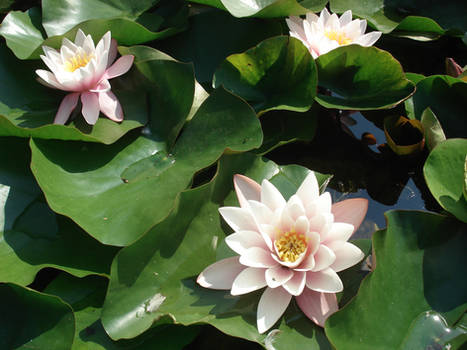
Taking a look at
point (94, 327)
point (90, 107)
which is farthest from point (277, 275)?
point (90, 107)

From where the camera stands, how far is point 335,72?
1705 millimetres

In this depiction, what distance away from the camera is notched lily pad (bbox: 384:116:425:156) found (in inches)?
65.9

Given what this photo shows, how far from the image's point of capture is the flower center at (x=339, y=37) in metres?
1.77

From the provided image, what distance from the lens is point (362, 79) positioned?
5.49 ft

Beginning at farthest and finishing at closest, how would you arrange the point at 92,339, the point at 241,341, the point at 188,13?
the point at 188,13
the point at 241,341
the point at 92,339

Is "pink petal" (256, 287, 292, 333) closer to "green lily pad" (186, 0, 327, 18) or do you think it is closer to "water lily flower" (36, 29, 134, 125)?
"water lily flower" (36, 29, 134, 125)

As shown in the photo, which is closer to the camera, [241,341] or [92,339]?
[92,339]

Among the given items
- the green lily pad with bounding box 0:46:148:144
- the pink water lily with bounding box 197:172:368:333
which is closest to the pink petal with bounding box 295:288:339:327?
the pink water lily with bounding box 197:172:368:333

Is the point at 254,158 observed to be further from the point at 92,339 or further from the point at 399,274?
the point at 92,339

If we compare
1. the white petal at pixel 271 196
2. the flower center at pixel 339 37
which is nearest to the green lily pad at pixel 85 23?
the flower center at pixel 339 37

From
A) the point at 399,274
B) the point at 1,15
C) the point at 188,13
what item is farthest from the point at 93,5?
the point at 399,274

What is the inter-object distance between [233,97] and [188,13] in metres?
0.63

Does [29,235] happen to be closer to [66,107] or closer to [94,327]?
[94,327]

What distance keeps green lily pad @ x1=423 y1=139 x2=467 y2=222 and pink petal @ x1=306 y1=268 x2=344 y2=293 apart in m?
0.45
